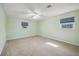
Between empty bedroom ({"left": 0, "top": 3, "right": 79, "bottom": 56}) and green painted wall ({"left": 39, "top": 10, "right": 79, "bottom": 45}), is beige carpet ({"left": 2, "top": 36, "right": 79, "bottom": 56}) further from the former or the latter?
green painted wall ({"left": 39, "top": 10, "right": 79, "bottom": 45})

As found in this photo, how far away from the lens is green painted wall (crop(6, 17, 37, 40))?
178 inches

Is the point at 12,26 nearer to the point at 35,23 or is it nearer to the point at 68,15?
the point at 35,23

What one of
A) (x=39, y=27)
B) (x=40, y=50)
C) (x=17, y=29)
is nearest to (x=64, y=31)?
(x=40, y=50)

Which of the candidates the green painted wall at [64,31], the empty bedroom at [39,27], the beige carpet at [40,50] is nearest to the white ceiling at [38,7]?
the empty bedroom at [39,27]

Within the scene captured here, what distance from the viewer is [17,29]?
16.7 feet

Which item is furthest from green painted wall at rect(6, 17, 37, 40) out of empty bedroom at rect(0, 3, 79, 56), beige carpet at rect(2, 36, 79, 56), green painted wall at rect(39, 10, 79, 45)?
green painted wall at rect(39, 10, 79, 45)

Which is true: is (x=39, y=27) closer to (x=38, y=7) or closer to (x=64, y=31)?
(x=64, y=31)

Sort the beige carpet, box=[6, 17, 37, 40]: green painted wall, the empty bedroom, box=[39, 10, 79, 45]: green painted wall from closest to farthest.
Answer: the beige carpet
the empty bedroom
box=[39, 10, 79, 45]: green painted wall
box=[6, 17, 37, 40]: green painted wall

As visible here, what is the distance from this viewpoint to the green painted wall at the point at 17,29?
4509 mm

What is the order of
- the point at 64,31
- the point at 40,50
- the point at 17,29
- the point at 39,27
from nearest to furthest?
the point at 40,50, the point at 64,31, the point at 17,29, the point at 39,27

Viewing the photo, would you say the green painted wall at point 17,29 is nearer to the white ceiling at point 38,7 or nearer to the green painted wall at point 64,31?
the white ceiling at point 38,7

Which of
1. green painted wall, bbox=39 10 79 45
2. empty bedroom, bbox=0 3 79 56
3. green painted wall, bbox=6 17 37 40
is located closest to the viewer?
empty bedroom, bbox=0 3 79 56

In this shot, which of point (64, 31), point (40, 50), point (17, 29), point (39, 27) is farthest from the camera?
point (39, 27)

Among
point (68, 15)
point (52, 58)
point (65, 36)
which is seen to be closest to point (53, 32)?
point (65, 36)
